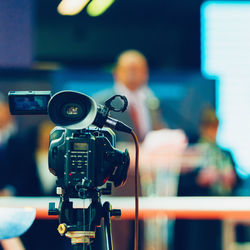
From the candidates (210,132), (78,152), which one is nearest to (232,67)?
(210,132)

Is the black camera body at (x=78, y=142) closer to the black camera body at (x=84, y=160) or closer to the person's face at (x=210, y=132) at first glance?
the black camera body at (x=84, y=160)

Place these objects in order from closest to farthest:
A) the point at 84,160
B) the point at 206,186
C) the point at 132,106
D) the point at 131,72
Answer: the point at 84,160, the point at 132,106, the point at 206,186, the point at 131,72

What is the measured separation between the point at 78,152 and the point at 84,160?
26 millimetres

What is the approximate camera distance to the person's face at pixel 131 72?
319 centimetres

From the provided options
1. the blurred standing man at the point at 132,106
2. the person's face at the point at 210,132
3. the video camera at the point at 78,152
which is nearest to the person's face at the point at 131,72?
the blurred standing man at the point at 132,106

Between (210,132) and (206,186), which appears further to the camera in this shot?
(210,132)

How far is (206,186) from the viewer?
305 cm

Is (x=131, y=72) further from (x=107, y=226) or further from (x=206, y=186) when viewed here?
(x=107, y=226)

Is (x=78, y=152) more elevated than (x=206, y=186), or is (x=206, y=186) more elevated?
(x=78, y=152)

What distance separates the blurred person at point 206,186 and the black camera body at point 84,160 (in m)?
1.66

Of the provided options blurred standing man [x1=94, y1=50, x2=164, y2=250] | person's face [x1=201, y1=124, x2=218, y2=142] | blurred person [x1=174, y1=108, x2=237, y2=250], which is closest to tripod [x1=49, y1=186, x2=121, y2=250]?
blurred standing man [x1=94, y1=50, x2=164, y2=250]

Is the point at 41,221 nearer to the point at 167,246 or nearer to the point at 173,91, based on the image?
the point at 167,246

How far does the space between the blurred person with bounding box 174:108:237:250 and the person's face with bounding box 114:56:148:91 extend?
56 cm

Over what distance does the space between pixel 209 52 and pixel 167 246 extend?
2414 mm
